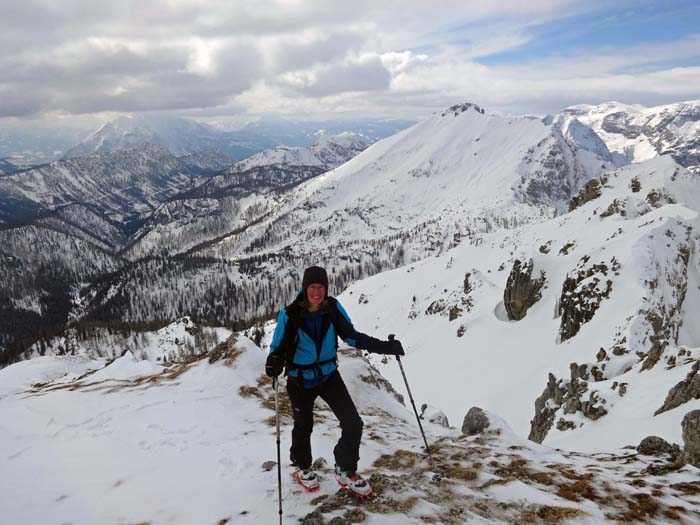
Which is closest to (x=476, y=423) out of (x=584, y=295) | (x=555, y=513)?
(x=555, y=513)

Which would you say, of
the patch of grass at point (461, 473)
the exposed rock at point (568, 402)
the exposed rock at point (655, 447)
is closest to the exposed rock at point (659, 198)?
the exposed rock at point (568, 402)

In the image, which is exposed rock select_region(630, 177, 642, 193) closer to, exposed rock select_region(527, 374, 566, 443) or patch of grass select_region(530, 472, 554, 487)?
exposed rock select_region(527, 374, 566, 443)

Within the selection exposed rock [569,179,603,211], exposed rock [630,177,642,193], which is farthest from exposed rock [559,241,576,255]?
exposed rock [569,179,603,211]

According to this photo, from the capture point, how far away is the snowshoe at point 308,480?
799 centimetres

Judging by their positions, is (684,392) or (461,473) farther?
(684,392)

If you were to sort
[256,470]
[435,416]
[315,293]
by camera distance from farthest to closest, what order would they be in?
[435,416] → [256,470] → [315,293]

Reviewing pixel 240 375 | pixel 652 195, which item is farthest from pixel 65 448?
pixel 652 195

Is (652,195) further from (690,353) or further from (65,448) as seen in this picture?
(65,448)

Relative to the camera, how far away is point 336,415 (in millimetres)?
7766

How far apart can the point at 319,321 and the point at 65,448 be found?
32.5ft

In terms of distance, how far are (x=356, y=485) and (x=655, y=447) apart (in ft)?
35.9

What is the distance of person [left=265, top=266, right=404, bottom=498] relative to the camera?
7.51m

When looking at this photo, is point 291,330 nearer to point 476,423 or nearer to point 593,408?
point 476,423

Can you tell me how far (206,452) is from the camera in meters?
10.8
